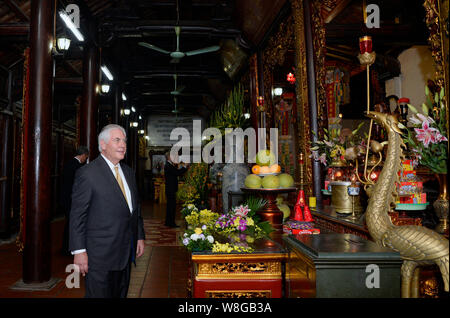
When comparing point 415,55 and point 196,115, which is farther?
point 196,115

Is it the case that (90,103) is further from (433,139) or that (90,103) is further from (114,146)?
(433,139)

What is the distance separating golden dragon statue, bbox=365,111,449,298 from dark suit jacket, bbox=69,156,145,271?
54.6 inches

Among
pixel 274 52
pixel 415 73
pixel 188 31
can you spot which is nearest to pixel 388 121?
pixel 274 52

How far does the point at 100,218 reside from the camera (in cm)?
183

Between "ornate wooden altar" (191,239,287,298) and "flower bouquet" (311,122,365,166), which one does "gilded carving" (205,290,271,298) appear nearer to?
"ornate wooden altar" (191,239,287,298)

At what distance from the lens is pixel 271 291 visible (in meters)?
1.65

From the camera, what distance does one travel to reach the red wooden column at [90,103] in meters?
5.41

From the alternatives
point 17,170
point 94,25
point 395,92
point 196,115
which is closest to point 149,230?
point 17,170

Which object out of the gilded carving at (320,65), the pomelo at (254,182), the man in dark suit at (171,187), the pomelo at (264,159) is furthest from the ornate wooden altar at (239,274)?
the man in dark suit at (171,187)

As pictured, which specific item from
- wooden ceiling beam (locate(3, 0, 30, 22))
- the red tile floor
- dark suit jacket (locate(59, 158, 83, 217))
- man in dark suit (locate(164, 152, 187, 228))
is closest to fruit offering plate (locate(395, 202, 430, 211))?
the red tile floor

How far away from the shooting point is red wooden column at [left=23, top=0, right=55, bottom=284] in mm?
3266

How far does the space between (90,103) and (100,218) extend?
416cm
